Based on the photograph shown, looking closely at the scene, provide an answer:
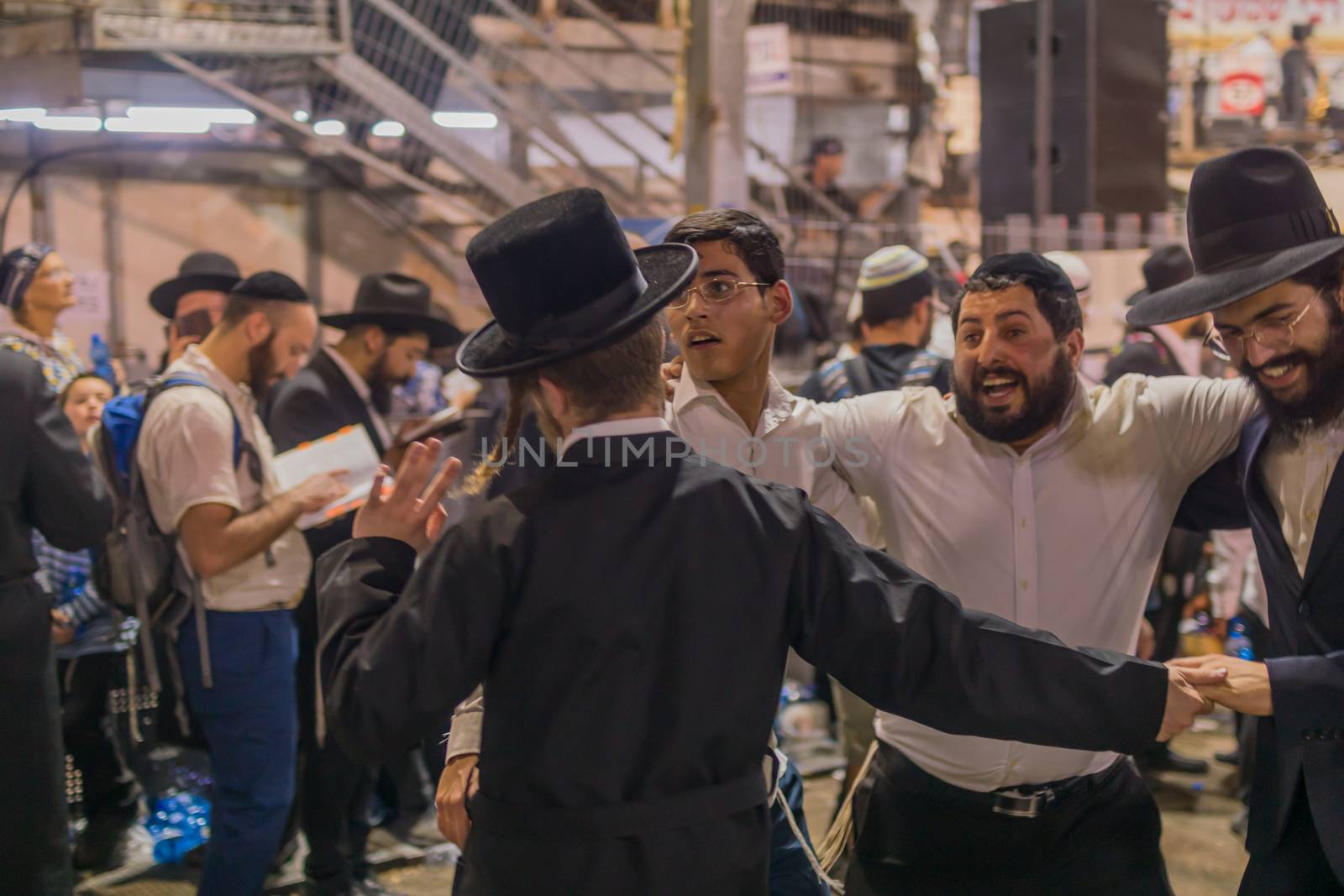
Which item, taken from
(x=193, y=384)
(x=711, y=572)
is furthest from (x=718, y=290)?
(x=193, y=384)

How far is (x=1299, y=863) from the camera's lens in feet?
7.76

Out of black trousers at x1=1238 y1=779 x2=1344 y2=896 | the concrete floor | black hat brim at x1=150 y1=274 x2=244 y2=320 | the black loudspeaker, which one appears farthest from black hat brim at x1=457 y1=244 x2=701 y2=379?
the black loudspeaker

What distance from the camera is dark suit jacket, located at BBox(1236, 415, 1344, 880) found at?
225cm

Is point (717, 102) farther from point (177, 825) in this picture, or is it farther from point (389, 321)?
point (177, 825)

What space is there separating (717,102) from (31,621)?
364 cm

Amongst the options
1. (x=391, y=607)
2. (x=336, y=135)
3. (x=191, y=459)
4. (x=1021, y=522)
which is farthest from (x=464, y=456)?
(x=336, y=135)

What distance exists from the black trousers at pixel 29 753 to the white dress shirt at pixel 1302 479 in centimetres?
299

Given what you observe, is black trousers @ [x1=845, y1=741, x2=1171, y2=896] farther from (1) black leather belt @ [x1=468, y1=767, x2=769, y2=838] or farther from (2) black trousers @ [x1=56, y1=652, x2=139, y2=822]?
(2) black trousers @ [x1=56, y1=652, x2=139, y2=822]

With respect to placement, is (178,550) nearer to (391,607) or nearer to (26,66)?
(391,607)

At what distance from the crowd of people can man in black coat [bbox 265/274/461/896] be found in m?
0.02

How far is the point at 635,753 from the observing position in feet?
6.33

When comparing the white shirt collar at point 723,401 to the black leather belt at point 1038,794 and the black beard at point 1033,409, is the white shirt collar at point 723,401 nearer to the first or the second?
the black beard at point 1033,409

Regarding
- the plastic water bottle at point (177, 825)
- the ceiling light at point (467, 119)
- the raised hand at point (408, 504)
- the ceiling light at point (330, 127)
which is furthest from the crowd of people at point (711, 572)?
the ceiling light at point (467, 119)

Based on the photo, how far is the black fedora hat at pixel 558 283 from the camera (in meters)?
1.96
